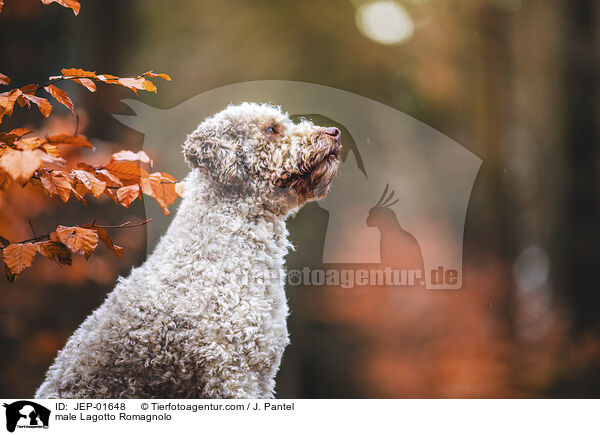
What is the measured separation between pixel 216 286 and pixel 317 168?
0.63 m

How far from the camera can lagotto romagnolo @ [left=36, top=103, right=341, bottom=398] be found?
1.81 m

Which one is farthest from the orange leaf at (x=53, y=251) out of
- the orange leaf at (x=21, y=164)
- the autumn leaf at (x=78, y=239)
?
the orange leaf at (x=21, y=164)

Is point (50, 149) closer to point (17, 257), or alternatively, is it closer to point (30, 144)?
point (30, 144)

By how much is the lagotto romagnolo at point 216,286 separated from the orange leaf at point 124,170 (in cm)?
22

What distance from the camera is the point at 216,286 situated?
1.90 meters

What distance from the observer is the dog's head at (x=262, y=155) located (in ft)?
6.41

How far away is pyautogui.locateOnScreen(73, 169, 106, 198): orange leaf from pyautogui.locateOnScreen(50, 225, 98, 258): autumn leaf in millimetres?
186

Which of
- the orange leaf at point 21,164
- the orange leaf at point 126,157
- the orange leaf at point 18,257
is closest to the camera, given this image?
the orange leaf at point 21,164

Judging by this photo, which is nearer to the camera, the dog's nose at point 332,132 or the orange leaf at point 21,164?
the orange leaf at point 21,164

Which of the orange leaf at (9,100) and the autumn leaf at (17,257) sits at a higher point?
the orange leaf at (9,100)

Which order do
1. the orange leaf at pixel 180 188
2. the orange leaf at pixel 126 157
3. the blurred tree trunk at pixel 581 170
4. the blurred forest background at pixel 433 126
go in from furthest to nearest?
the blurred tree trunk at pixel 581 170 < the blurred forest background at pixel 433 126 < the orange leaf at pixel 180 188 < the orange leaf at pixel 126 157

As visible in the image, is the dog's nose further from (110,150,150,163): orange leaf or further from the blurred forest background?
(110,150,150,163): orange leaf

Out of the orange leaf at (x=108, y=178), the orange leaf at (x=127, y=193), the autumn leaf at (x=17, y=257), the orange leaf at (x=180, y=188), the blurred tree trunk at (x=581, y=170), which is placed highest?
the blurred tree trunk at (x=581, y=170)
